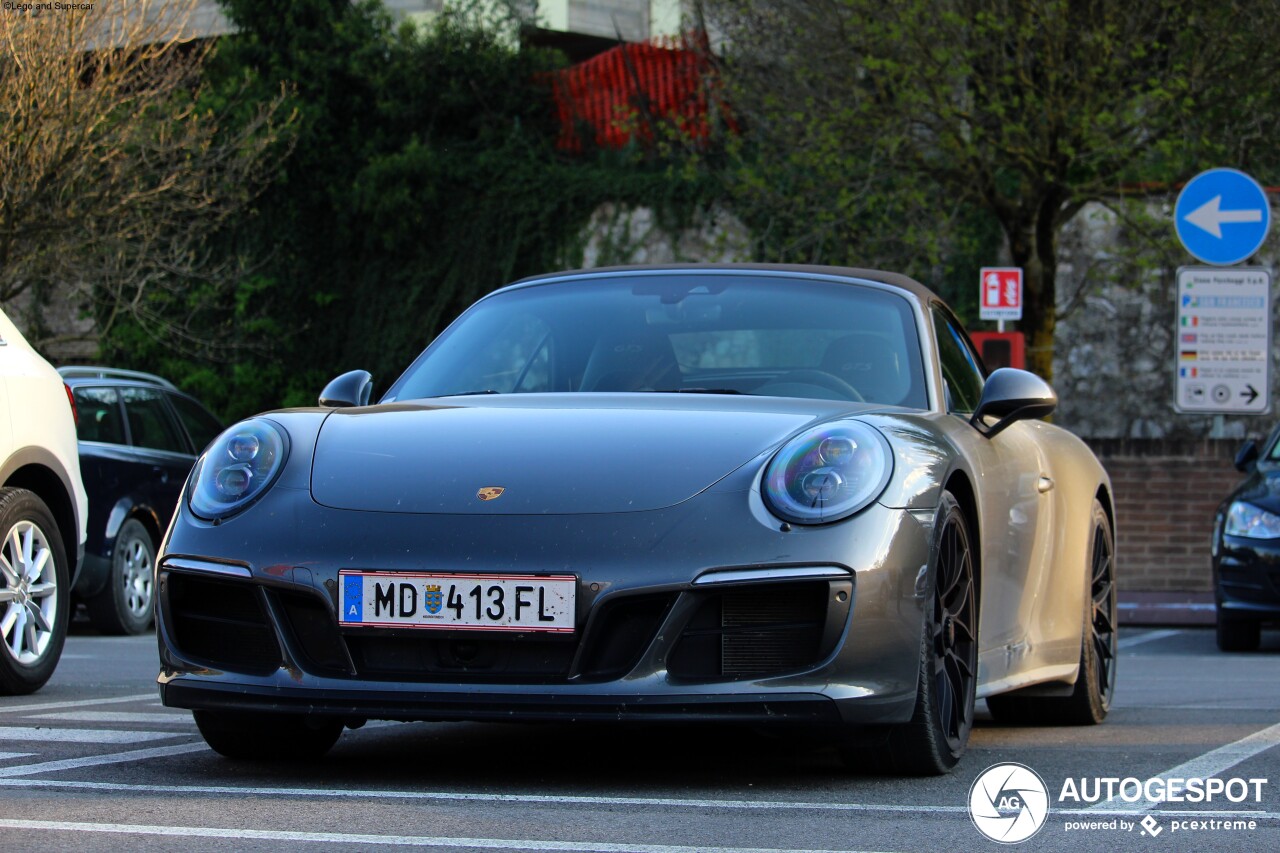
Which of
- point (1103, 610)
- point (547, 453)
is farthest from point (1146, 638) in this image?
point (547, 453)

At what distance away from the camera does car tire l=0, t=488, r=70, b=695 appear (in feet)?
23.6

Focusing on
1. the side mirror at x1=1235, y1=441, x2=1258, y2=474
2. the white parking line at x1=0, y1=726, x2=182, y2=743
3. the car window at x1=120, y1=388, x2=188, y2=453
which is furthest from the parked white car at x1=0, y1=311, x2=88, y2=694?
the side mirror at x1=1235, y1=441, x2=1258, y2=474

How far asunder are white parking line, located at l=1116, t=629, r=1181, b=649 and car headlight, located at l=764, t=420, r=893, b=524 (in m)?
9.28

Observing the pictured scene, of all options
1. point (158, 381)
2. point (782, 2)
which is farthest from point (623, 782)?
point (782, 2)

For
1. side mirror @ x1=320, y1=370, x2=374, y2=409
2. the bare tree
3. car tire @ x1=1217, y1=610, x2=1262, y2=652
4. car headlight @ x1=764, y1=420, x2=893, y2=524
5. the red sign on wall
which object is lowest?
car tire @ x1=1217, y1=610, x2=1262, y2=652

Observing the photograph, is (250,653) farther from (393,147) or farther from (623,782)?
(393,147)

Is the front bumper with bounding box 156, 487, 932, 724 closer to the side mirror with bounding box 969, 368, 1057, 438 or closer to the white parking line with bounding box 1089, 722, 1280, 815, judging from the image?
the white parking line with bounding box 1089, 722, 1280, 815

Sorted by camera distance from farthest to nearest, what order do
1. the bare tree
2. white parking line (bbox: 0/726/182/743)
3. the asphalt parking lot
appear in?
the bare tree < white parking line (bbox: 0/726/182/743) < the asphalt parking lot

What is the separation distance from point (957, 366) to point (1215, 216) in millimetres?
10744

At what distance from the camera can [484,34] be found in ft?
93.0

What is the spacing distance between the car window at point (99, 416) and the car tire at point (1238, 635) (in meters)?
7.20

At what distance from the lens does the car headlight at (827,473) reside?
15.1 ft

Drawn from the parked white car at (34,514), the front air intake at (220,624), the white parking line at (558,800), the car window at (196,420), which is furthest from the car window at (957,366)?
the car window at (196,420)

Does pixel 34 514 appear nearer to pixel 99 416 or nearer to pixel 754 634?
pixel 754 634
